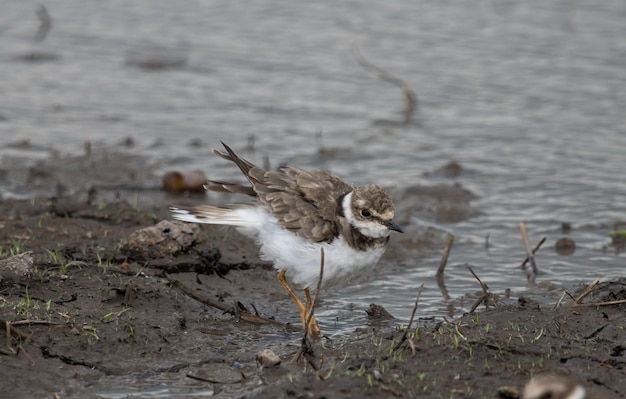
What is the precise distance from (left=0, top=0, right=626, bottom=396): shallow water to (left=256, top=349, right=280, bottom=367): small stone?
1442mm

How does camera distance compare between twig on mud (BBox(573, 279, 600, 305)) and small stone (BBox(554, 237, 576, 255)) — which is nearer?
twig on mud (BBox(573, 279, 600, 305))

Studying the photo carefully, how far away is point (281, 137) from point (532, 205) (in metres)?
3.15

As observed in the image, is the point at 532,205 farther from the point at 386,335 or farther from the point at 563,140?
the point at 386,335

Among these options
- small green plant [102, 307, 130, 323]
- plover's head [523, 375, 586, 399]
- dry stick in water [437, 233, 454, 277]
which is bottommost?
dry stick in water [437, 233, 454, 277]

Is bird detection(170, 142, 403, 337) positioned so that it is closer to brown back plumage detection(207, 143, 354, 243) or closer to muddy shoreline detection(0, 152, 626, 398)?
brown back plumage detection(207, 143, 354, 243)

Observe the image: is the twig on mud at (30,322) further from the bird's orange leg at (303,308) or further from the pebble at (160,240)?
the bird's orange leg at (303,308)

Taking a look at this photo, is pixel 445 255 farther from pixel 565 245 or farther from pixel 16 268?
pixel 16 268

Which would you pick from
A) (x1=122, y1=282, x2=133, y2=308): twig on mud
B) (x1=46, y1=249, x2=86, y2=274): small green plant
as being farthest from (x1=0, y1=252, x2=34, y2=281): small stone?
(x1=122, y1=282, x2=133, y2=308): twig on mud

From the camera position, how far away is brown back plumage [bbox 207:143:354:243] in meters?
6.55

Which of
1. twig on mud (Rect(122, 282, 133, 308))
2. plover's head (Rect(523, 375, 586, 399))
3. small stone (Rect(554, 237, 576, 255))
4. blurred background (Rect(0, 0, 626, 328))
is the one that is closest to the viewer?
plover's head (Rect(523, 375, 586, 399))

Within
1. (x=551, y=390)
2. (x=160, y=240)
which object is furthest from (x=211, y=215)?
(x=551, y=390)

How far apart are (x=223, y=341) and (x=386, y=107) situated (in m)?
6.59

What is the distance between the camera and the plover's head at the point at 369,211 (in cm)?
658

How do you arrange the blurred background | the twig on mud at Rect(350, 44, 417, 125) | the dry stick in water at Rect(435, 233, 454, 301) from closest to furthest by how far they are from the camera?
the dry stick in water at Rect(435, 233, 454, 301), the blurred background, the twig on mud at Rect(350, 44, 417, 125)
